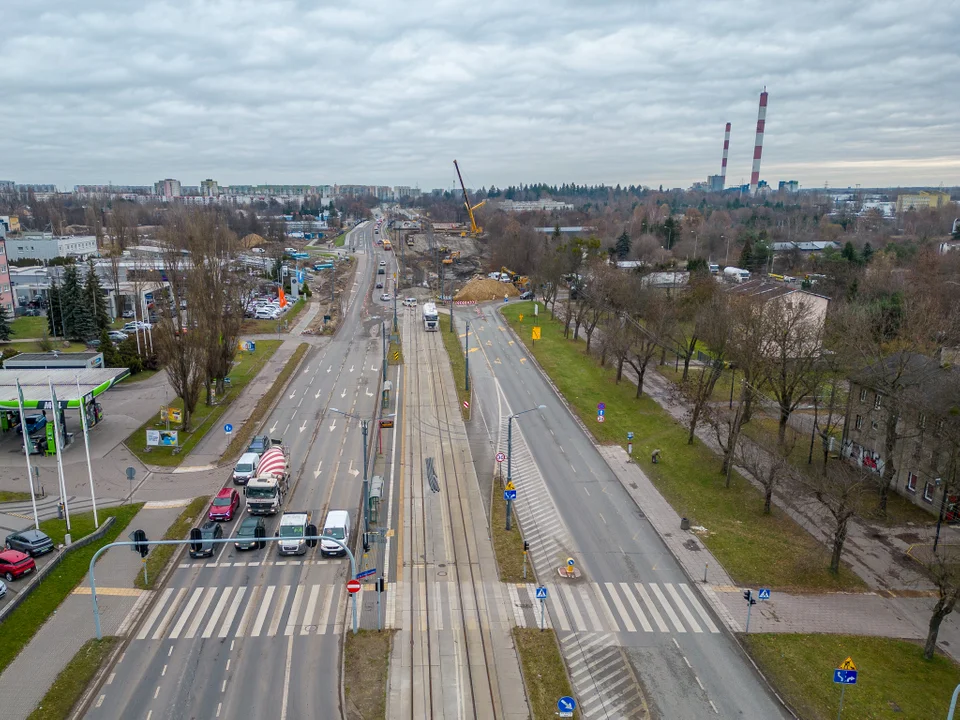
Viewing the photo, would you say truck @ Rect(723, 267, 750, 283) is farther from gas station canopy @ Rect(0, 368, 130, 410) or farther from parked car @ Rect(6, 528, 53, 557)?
parked car @ Rect(6, 528, 53, 557)

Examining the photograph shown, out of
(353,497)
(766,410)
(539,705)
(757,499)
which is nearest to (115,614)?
(353,497)

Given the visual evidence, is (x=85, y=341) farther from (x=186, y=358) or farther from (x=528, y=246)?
(x=528, y=246)

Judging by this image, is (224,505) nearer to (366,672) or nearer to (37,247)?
(366,672)

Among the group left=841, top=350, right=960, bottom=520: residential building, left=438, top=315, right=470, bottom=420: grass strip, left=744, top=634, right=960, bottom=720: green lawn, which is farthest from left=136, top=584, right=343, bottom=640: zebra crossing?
left=841, top=350, right=960, bottom=520: residential building

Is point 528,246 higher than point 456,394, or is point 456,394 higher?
point 528,246

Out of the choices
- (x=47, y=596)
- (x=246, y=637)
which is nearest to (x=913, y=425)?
(x=246, y=637)

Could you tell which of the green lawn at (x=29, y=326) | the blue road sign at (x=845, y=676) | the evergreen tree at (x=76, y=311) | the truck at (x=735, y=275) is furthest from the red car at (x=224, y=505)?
the truck at (x=735, y=275)
